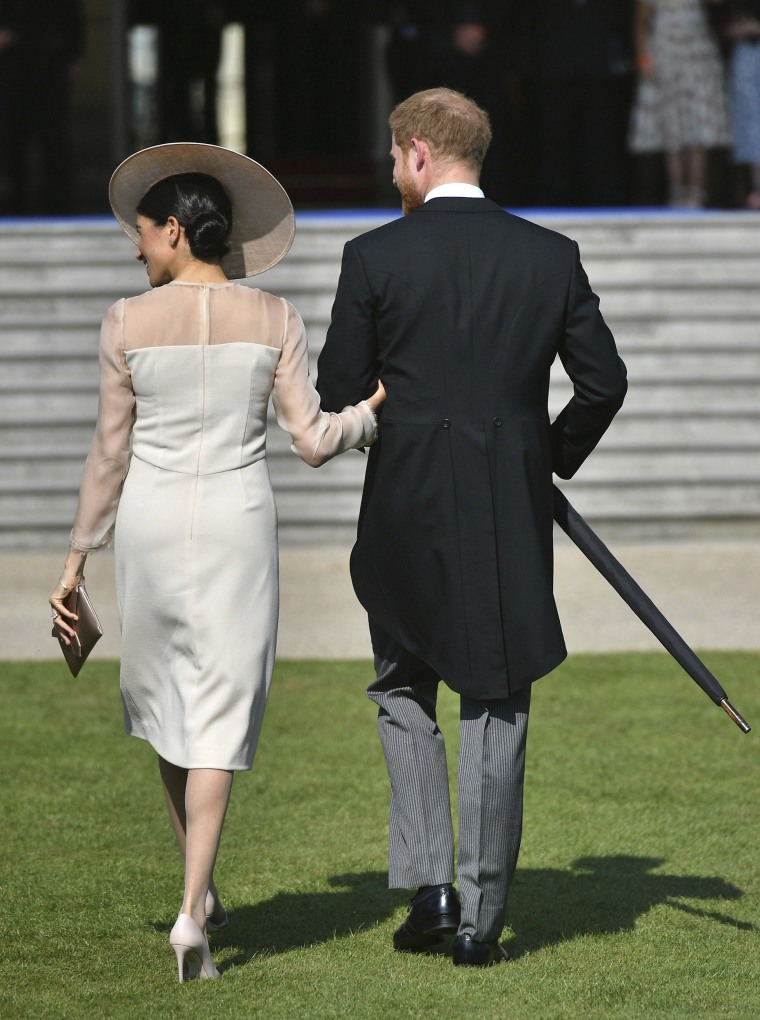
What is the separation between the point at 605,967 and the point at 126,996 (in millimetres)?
1094

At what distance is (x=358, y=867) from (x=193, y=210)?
1959mm

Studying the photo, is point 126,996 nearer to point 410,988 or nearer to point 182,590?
point 410,988

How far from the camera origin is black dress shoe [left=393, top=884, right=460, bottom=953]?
13.4 ft

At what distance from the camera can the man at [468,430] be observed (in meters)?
3.98

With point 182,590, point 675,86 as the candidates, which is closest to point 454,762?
point 182,590

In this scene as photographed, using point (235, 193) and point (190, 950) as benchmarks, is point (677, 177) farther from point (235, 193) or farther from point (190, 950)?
point (190, 950)

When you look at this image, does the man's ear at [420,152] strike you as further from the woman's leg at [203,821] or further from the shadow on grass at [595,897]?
the shadow on grass at [595,897]

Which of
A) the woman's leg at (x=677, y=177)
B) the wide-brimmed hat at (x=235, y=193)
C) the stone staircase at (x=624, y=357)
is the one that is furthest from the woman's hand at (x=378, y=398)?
the woman's leg at (x=677, y=177)

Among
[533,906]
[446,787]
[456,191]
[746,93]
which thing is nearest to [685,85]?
[746,93]

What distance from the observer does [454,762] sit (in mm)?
6047

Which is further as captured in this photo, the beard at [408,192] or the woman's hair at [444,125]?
the beard at [408,192]

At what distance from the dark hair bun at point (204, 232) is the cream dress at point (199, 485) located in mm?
87

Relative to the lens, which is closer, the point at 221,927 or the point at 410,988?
the point at 410,988

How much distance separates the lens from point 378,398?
160 inches
